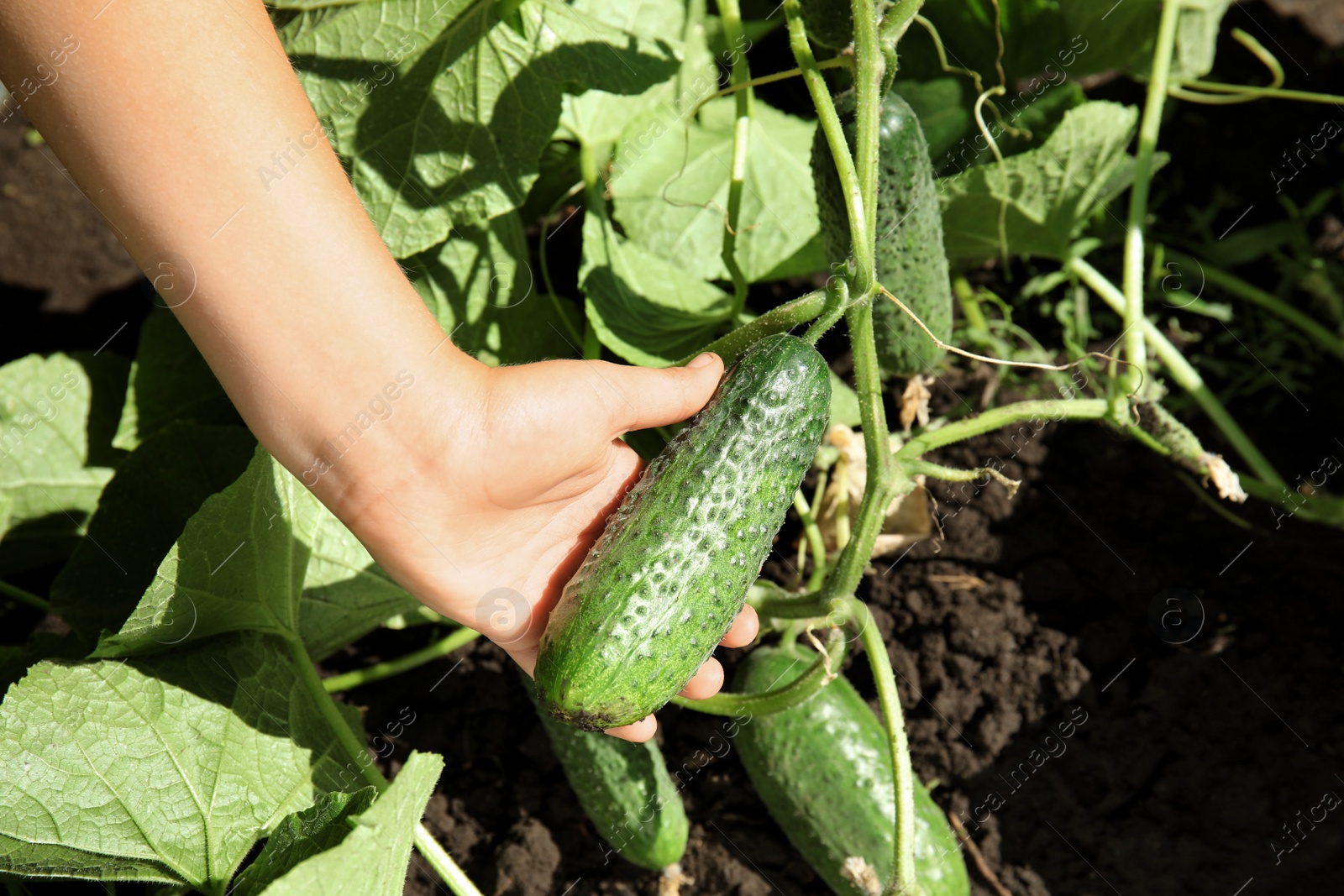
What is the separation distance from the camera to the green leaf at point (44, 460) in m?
2.61

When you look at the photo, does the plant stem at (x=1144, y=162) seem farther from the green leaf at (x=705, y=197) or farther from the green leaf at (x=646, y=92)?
the green leaf at (x=646, y=92)

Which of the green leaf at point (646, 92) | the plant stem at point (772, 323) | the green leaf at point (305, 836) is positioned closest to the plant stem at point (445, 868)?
the green leaf at point (305, 836)

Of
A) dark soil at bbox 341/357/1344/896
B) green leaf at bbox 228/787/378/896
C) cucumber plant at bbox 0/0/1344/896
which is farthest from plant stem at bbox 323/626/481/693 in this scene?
green leaf at bbox 228/787/378/896

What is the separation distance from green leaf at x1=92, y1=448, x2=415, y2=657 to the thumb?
29.5 inches

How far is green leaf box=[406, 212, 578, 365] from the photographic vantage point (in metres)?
2.57

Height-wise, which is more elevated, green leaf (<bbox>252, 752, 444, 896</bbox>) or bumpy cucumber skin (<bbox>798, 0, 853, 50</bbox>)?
bumpy cucumber skin (<bbox>798, 0, 853, 50</bbox>)

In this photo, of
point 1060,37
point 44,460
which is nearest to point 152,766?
point 44,460

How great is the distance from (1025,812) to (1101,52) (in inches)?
84.8

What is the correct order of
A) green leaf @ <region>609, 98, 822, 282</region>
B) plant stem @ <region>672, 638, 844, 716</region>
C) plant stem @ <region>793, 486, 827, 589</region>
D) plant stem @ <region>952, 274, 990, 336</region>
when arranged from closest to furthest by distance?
plant stem @ <region>672, 638, 844, 716</region>
plant stem @ <region>793, 486, 827, 589</region>
green leaf @ <region>609, 98, 822, 282</region>
plant stem @ <region>952, 274, 990, 336</region>

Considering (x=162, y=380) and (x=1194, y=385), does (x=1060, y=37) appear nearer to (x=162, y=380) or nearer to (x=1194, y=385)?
(x=1194, y=385)

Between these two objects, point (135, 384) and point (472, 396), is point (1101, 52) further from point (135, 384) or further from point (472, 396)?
point (135, 384)

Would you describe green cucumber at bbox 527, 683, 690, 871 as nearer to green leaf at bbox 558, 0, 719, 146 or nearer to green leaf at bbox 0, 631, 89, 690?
green leaf at bbox 0, 631, 89, 690

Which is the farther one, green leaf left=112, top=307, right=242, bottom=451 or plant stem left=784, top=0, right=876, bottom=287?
green leaf left=112, top=307, right=242, bottom=451

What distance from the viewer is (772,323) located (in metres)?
1.89
